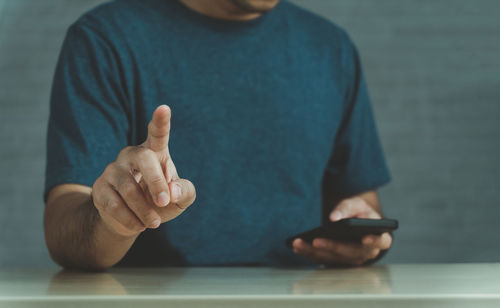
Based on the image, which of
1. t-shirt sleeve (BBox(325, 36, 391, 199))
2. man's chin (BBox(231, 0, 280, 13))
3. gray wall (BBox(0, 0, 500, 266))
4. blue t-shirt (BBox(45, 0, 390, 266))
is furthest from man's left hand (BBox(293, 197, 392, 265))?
gray wall (BBox(0, 0, 500, 266))

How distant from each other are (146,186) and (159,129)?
0.05 metres

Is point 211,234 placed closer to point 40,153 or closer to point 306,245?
point 306,245

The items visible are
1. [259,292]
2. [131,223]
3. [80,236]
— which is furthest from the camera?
[80,236]

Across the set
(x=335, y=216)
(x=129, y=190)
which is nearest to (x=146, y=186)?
(x=129, y=190)

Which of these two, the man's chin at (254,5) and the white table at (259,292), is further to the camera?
the man's chin at (254,5)

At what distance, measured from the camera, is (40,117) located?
166cm

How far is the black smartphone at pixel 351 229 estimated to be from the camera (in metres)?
0.57

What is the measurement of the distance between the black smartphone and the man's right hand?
22 cm

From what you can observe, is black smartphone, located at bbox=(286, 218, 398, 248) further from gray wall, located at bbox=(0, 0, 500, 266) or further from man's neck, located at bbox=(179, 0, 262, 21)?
gray wall, located at bbox=(0, 0, 500, 266)

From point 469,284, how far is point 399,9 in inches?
58.4

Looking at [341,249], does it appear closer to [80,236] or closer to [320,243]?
[320,243]

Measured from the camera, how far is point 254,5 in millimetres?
838

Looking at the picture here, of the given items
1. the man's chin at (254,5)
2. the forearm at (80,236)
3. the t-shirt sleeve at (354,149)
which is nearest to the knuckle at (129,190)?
the forearm at (80,236)

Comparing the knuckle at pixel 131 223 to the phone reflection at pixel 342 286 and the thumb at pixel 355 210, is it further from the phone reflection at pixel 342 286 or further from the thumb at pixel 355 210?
the thumb at pixel 355 210
